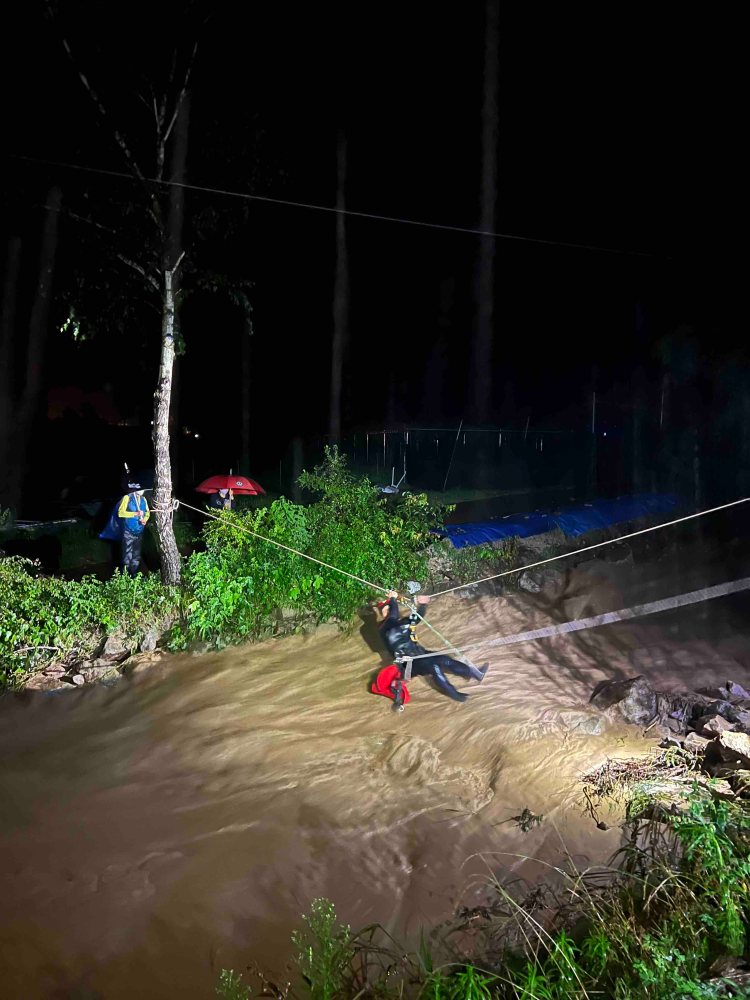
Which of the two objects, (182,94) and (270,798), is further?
(182,94)

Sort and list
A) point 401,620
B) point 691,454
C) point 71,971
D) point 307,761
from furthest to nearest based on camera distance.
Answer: point 691,454 → point 401,620 → point 307,761 → point 71,971

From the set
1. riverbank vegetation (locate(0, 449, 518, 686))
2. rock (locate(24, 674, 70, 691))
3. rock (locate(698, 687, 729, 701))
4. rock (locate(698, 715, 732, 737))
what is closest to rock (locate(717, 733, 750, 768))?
rock (locate(698, 715, 732, 737))

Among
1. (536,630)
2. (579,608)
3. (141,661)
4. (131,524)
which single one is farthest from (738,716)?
(131,524)

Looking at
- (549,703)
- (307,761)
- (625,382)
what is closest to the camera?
(307,761)

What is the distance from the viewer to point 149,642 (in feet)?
25.8

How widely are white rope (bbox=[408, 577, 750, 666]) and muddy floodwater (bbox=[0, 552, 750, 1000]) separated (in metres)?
0.25

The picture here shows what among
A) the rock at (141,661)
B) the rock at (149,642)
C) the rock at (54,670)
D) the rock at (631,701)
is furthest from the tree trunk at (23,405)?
the rock at (631,701)

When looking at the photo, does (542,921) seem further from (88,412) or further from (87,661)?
(88,412)

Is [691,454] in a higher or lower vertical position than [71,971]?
higher

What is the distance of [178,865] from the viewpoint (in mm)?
4453

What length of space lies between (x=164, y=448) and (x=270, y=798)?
509 centimetres

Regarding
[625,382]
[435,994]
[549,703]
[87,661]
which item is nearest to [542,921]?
[435,994]

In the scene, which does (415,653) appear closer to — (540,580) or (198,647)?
(198,647)

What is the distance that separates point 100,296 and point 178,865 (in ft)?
25.3
